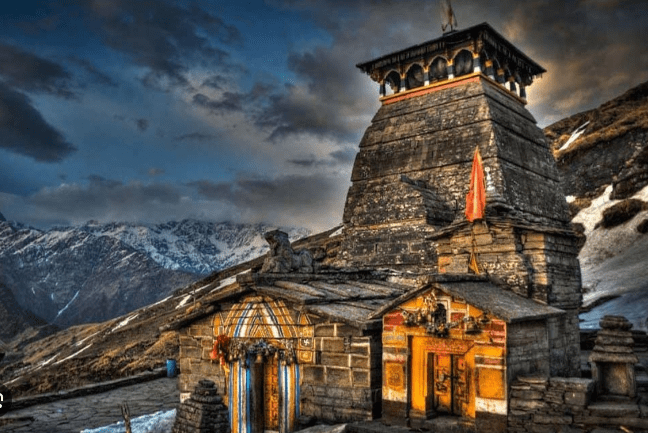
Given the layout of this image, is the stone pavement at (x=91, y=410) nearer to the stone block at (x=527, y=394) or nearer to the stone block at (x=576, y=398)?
the stone block at (x=527, y=394)

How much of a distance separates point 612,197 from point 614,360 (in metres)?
35.3

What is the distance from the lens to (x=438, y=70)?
97.9 feet

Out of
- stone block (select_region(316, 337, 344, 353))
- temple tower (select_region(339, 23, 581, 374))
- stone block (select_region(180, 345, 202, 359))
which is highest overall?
temple tower (select_region(339, 23, 581, 374))

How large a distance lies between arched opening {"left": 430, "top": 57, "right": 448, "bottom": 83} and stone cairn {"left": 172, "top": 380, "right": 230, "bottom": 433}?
21291 mm

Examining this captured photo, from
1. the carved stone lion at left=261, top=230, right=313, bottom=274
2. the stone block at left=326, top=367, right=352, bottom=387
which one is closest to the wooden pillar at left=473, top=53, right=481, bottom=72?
the carved stone lion at left=261, top=230, right=313, bottom=274

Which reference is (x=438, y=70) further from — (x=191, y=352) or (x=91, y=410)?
(x=91, y=410)

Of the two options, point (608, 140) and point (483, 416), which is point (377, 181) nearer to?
point (483, 416)

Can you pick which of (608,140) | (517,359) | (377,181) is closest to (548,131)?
(608,140)

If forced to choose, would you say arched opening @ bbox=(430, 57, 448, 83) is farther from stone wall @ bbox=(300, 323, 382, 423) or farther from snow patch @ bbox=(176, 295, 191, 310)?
snow patch @ bbox=(176, 295, 191, 310)

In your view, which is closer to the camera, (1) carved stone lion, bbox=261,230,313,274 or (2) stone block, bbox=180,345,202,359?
(1) carved stone lion, bbox=261,230,313,274

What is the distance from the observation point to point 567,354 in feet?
42.3

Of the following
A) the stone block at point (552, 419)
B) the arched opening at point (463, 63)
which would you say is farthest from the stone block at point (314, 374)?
the arched opening at point (463, 63)

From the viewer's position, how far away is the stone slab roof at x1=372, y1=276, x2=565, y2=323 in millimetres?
10656

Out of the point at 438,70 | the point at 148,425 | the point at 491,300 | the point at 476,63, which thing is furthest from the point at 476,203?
the point at 438,70
